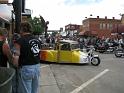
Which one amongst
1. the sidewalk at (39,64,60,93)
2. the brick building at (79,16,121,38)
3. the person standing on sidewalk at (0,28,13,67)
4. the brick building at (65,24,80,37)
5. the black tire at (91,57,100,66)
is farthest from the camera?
the brick building at (65,24,80,37)

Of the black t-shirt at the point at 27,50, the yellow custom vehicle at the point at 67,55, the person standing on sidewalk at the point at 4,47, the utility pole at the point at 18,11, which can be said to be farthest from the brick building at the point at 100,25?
the person standing on sidewalk at the point at 4,47

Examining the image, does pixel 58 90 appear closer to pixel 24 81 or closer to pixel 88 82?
pixel 88 82

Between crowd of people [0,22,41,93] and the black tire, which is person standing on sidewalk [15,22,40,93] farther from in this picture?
the black tire

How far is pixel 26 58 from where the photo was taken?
22.4 feet

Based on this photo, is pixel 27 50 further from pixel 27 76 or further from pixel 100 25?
pixel 100 25

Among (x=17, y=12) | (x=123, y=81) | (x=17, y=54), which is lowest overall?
(x=123, y=81)

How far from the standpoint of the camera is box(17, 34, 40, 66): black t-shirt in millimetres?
6793

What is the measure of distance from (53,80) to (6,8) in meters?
2.97

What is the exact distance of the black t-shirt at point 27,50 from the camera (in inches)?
267

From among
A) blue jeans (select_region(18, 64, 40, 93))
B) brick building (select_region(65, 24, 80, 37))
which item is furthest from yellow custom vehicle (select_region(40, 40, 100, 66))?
brick building (select_region(65, 24, 80, 37))

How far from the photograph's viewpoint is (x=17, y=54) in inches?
267

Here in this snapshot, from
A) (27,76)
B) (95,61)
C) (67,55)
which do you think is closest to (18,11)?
(27,76)

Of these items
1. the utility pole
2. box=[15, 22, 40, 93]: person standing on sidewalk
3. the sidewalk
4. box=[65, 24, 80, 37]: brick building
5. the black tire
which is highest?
box=[65, 24, 80, 37]: brick building

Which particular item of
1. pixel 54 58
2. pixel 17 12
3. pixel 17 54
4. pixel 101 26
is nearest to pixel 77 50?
pixel 54 58
